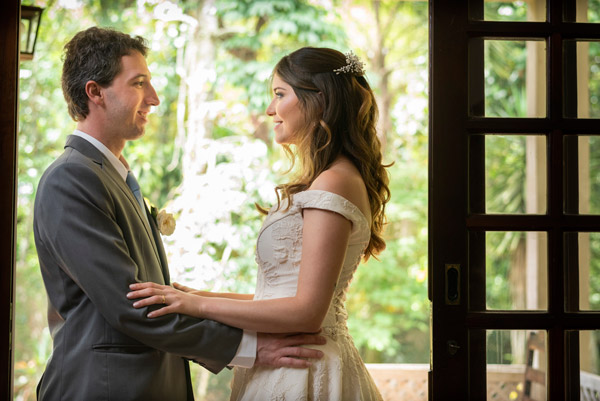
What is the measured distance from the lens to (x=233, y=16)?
5250 mm

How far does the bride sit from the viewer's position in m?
1.70

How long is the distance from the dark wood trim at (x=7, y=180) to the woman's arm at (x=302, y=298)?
0.48 meters

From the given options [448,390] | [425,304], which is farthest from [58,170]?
[425,304]

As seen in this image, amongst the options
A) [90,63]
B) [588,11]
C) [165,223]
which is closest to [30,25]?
[90,63]

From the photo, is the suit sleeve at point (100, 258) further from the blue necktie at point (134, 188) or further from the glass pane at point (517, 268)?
the glass pane at point (517, 268)

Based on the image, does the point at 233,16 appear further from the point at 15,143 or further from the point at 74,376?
the point at 74,376

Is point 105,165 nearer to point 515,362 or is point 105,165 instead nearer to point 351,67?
point 351,67

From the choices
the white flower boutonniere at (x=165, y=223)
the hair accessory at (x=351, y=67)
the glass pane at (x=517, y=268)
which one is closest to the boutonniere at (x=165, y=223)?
the white flower boutonniere at (x=165, y=223)

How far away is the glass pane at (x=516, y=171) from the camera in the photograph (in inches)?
78.7

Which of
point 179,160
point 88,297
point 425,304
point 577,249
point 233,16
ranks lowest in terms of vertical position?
point 425,304

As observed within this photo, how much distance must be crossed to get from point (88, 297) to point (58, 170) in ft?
1.18

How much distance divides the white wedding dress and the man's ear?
24.8 inches

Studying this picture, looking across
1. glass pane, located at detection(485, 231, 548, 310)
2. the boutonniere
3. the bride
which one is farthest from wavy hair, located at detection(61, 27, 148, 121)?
glass pane, located at detection(485, 231, 548, 310)

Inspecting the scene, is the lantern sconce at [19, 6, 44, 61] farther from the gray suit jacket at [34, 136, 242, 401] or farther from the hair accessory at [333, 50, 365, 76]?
the hair accessory at [333, 50, 365, 76]
